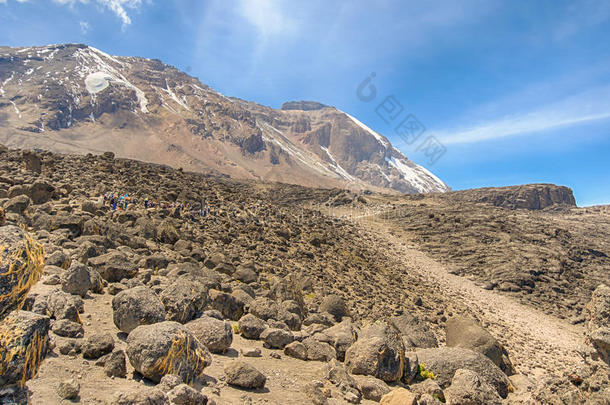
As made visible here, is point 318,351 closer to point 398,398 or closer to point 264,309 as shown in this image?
point 264,309

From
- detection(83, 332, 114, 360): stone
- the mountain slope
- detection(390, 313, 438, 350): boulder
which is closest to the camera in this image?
detection(83, 332, 114, 360): stone

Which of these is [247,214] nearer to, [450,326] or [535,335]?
[450,326]

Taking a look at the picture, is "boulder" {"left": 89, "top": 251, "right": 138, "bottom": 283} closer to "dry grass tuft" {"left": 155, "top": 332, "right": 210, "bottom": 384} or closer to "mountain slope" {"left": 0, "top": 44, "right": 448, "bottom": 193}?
"dry grass tuft" {"left": 155, "top": 332, "right": 210, "bottom": 384}

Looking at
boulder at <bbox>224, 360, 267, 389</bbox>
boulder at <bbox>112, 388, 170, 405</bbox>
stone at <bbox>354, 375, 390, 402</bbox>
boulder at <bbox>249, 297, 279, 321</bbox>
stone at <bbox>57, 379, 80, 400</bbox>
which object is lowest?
stone at <bbox>354, 375, 390, 402</bbox>

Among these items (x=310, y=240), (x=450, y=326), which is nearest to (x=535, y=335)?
(x=450, y=326)

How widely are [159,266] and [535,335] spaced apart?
751 inches

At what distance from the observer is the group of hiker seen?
17.1m

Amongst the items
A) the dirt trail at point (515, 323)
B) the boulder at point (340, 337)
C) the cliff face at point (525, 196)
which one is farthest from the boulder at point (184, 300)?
the cliff face at point (525, 196)

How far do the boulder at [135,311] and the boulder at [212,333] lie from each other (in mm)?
696

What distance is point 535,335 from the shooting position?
18375 millimetres

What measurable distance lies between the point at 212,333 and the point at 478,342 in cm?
801

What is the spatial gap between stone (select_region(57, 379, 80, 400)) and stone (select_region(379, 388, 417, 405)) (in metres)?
4.17

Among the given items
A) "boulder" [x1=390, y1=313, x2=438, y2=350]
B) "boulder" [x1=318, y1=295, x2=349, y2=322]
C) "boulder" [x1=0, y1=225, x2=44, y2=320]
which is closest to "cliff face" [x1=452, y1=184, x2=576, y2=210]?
"boulder" [x1=390, y1=313, x2=438, y2=350]

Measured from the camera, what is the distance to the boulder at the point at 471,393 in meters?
5.83
